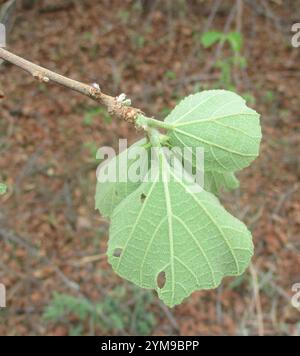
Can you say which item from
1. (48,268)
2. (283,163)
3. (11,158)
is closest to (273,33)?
(283,163)

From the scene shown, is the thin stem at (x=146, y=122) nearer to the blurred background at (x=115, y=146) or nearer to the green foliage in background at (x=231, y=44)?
the blurred background at (x=115, y=146)

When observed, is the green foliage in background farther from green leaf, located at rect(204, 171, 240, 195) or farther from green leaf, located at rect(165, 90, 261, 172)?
green leaf, located at rect(165, 90, 261, 172)

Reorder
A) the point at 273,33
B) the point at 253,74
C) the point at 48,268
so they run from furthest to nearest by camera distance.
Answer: the point at 273,33 < the point at 253,74 < the point at 48,268

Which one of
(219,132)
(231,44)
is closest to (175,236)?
(219,132)

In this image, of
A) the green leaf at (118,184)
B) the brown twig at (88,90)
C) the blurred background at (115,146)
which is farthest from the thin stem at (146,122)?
the blurred background at (115,146)

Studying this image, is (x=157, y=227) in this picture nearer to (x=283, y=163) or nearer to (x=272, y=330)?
(x=272, y=330)

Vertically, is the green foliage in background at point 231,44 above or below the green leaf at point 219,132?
above

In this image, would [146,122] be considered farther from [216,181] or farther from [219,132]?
[216,181]
